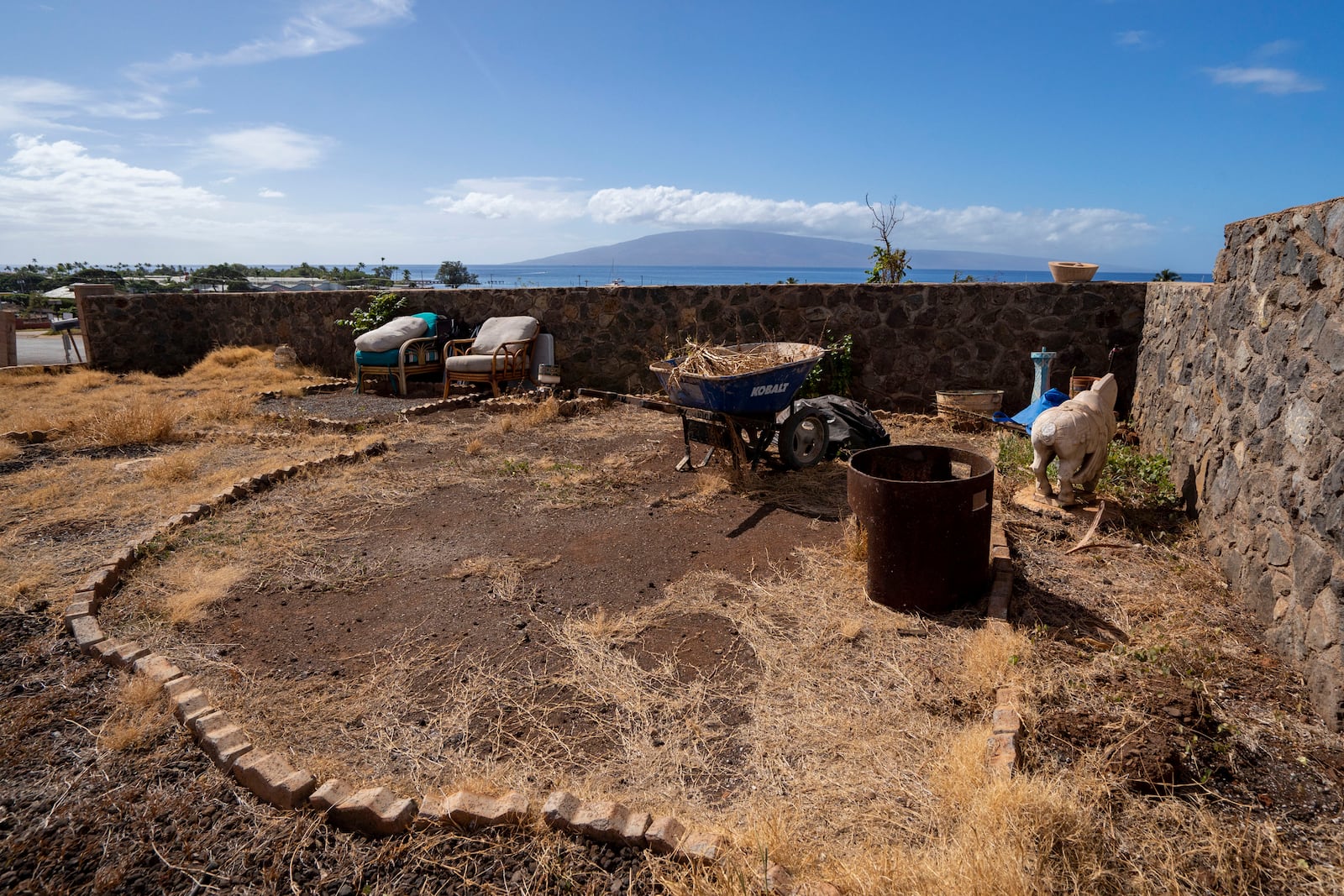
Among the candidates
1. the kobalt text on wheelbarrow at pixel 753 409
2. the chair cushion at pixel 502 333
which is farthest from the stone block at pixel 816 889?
the chair cushion at pixel 502 333

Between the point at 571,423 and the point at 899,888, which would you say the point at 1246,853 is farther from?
the point at 571,423

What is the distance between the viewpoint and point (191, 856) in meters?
2.48

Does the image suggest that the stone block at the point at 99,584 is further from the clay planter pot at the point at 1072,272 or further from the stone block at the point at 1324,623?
the clay planter pot at the point at 1072,272

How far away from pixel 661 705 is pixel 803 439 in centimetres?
385

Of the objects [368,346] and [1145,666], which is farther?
[368,346]

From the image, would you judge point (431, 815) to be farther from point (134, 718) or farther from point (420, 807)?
point (134, 718)

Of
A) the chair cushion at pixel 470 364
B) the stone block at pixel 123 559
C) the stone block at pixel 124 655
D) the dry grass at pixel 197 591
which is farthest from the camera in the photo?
the chair cushion at pixel 470 364

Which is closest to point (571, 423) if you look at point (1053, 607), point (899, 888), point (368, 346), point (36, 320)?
point (368, 346)

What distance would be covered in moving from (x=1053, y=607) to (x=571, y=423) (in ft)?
19.5

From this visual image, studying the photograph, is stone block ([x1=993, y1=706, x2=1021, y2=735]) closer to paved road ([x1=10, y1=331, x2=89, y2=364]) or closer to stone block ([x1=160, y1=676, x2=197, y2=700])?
stone block ([x1=160, y1=676, x2=197, y2=700])

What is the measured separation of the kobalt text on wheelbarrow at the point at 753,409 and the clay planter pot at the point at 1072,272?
3.46m

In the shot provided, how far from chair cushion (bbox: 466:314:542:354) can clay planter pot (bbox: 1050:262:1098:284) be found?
21.4 ft

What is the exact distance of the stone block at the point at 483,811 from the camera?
2521 mm

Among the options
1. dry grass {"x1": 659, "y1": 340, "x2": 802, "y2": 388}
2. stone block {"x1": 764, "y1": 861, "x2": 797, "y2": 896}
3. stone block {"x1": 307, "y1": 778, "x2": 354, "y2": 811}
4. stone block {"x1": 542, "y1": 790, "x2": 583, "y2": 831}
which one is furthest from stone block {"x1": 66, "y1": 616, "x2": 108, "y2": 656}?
dry grass {"x1": 659, "y1": 340, "x2": 802, "y2": 388}
